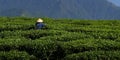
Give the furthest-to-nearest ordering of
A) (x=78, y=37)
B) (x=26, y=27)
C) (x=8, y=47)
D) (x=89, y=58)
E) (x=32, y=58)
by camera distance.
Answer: (x=26, y=27)
(x=78, y=37)
(x=8, y=47)
(x=32, y=58)
(x=89, y=58)

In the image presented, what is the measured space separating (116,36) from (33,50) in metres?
7.77

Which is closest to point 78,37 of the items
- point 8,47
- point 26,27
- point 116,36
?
point 116,36

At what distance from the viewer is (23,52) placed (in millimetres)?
24156

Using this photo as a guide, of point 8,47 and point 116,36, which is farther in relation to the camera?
point 116,36

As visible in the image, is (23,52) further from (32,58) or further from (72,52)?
(72,52)

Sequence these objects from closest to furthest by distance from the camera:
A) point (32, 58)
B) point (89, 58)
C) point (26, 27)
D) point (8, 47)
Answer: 1. point (89, 58)
2. point (32, 58)
3. point (8, 47)
4. point (26, 27)

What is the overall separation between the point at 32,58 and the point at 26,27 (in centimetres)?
1489

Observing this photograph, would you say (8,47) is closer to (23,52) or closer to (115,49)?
(23,52)

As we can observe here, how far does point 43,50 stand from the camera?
24797 mm

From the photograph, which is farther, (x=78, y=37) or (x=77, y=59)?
(x=78, y=37)

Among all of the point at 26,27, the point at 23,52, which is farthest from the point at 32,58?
the point at 26,27

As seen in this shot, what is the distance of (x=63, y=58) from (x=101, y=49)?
249 cm

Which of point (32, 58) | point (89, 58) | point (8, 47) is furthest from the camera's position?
point (8, 47)

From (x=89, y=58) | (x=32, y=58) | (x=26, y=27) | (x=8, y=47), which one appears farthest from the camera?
(x=26, y=27)
